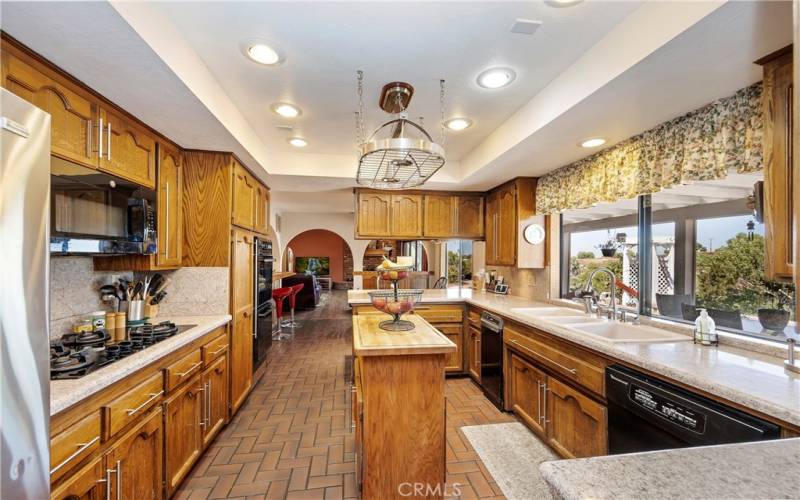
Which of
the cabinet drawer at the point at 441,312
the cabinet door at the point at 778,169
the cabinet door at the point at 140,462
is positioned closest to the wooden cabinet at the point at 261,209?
the cabinet drawer at the point at 441,312

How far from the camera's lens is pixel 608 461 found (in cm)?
63

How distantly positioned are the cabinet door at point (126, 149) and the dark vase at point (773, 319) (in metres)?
3.56

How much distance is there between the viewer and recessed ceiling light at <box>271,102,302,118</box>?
7.80ft

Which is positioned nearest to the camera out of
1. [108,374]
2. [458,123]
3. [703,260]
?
[108,374]

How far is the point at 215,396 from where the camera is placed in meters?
2.35

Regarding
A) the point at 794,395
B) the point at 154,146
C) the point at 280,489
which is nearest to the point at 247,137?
the point at 154,146

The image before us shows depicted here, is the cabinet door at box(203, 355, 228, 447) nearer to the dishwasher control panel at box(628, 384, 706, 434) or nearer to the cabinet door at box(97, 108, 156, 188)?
the cabinet door at box(97, 108, 156, 188)

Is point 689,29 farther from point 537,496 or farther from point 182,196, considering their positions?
point 182,196

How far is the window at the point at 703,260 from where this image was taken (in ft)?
5.79

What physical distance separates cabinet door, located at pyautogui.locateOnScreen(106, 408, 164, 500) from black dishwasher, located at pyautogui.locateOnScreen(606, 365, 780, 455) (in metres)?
2.25

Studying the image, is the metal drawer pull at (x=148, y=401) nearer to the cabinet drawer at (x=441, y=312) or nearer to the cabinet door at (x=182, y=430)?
the cabinet door at (x=182, y=430)

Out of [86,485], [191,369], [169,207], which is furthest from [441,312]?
[86,485]

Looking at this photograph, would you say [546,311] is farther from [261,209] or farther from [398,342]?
[261,209]

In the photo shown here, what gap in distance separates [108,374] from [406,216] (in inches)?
129
